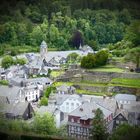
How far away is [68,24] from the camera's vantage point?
5.76 m

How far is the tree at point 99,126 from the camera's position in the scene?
17.6 ft

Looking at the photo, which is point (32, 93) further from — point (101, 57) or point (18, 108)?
point (101, 57)

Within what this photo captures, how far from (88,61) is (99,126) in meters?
0.69

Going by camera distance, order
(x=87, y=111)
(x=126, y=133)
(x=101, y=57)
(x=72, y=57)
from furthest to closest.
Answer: (x=72, y=57), (x=101, y=57), (x=87, y=111), (x=126, y=133)

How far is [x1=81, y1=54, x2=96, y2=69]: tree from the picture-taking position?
555 centimetres

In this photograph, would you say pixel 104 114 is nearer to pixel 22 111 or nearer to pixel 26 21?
pixel 22 111

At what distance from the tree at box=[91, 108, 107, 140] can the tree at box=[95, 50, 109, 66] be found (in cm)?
48

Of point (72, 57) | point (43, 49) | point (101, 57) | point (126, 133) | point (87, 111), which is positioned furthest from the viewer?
point (43, 49)

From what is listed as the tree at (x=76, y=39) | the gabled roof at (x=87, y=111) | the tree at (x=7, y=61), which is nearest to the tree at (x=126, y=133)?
the gabled roof at (x=87, y=111)

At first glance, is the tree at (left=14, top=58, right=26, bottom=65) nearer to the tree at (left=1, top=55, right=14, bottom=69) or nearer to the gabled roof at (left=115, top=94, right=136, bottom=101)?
the tree at (left=1, top=55, right=14, bottom=69)

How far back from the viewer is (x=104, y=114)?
5.39 m

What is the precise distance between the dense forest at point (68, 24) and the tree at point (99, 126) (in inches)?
26.4

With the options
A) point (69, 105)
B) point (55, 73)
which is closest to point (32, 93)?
point (55, 73)

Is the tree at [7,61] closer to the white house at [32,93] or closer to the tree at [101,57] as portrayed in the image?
the white house at [32,93]
